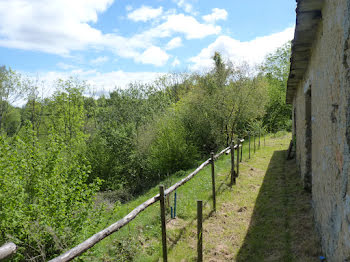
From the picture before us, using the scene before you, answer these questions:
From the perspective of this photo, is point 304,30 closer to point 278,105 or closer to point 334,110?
point 334,110

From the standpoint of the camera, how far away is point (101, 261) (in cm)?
441

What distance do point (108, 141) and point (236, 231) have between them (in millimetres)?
15452

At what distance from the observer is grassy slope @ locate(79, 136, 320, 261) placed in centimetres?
411

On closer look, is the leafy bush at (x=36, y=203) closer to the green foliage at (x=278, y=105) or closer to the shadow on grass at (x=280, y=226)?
the shadow on grass at (x=280, y=226)

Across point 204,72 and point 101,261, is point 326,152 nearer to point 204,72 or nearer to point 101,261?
point 101,261

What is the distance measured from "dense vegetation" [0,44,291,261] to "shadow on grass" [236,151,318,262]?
10.6 feet

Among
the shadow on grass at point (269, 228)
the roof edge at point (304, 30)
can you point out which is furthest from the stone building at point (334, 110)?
the shadow on grass at point (269, 228)

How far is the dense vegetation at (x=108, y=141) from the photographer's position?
4.71 metres

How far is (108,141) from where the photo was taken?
19.0 m

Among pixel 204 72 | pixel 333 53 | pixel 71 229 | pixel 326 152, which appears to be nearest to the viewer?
pixel 333 53

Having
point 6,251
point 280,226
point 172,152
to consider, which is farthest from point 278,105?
point 6,251

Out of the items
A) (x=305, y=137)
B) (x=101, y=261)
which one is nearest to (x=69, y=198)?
(x=101, y=261)

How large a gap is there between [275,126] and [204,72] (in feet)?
37.6

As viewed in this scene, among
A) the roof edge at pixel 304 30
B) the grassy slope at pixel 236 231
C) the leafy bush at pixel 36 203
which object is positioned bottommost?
the grassy slope at pixel 236 231
